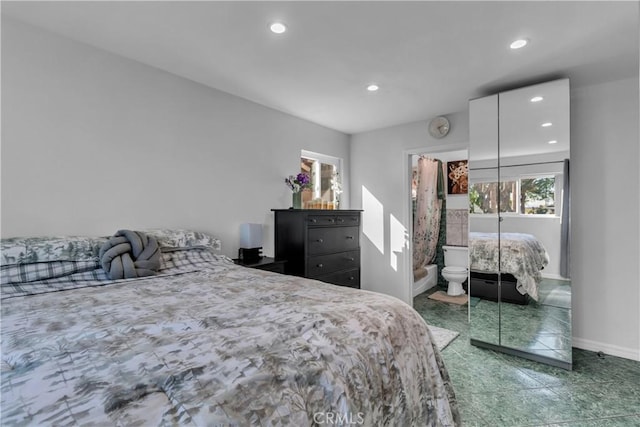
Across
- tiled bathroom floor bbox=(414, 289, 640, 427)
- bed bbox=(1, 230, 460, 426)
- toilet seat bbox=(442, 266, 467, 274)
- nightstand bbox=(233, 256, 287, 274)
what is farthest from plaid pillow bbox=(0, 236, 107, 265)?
toilet seat bbox=(442, 266, 467, 274)

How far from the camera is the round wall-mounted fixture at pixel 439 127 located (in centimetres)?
353

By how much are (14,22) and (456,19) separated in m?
2.63

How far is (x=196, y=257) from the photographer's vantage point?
7.24 ft

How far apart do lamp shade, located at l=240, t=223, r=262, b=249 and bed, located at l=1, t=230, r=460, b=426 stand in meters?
1.11

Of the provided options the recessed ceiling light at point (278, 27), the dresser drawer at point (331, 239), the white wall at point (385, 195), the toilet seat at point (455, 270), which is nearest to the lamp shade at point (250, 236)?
the dresser drawer at point (331, 239)

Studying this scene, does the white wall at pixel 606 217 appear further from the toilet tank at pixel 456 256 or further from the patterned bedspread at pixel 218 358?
the patterned bedspread at pixel 218 358

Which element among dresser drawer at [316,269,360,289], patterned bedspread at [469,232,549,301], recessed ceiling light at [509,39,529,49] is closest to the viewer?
recessed ceiling light at [509,39,529,49]

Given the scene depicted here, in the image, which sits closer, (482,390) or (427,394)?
(427,394)

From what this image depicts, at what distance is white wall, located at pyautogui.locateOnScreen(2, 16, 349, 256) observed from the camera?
1815 mm

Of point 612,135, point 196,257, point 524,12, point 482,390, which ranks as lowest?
point 482,390

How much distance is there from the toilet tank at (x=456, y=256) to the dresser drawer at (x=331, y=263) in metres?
2.08

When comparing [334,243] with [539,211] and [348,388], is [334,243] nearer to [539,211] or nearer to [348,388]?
[539,211]

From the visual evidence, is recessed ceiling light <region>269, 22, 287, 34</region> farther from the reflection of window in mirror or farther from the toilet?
the toilet

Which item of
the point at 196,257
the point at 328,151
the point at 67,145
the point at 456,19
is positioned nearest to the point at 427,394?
the point at 196,257
